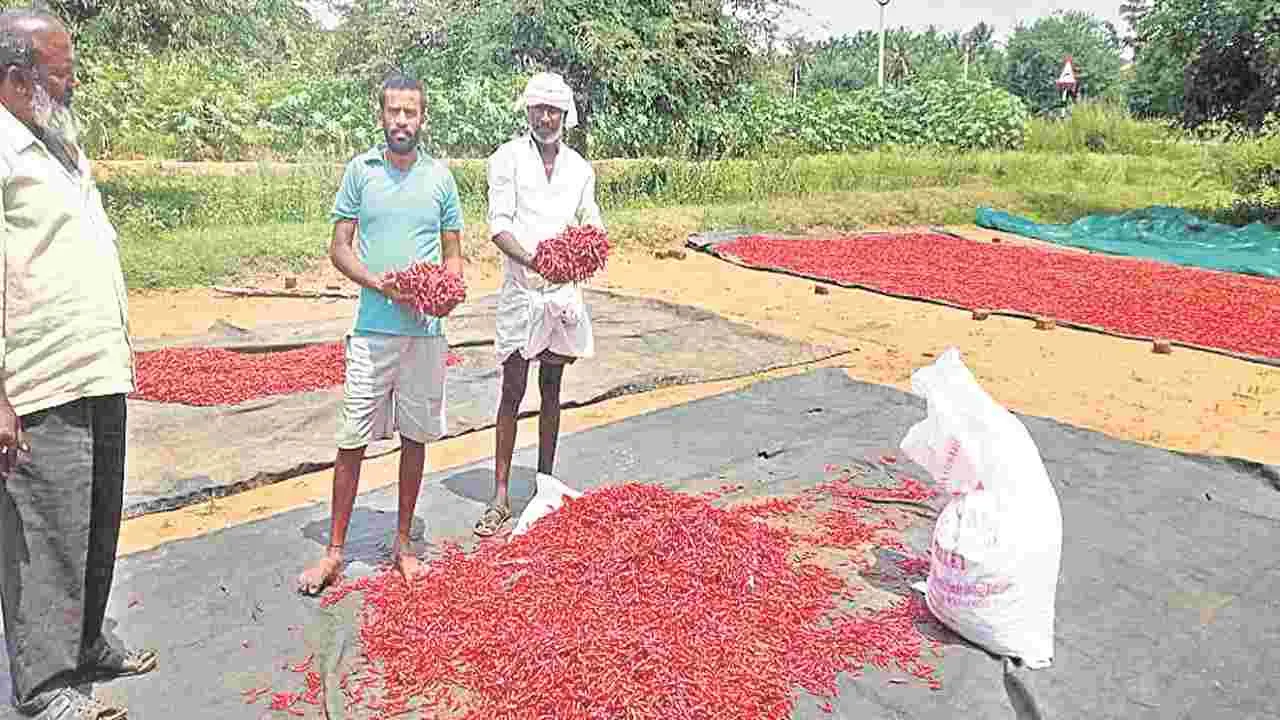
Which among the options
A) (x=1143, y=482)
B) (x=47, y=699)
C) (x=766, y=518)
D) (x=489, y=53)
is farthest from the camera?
(x=489, y=53)

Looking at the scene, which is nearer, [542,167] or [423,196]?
[423,196]

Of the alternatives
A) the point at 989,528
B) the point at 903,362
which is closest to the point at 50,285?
the point at 989,528

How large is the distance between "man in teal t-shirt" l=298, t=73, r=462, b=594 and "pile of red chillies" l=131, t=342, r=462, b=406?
1.53 metres

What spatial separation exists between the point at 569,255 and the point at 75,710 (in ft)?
6.00

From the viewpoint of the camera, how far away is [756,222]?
11312 mm

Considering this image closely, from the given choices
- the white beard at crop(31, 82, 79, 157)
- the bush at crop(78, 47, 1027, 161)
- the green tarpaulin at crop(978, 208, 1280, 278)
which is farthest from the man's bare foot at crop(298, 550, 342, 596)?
the green tarpaulin at crop(978, 208, 1280, 278)

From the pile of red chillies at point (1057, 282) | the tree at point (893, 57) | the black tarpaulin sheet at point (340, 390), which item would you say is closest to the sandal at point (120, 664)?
the black tarpaulin sheet at point (340, 390)

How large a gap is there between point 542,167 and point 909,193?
11027 mm

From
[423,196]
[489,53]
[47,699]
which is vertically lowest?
[47,699]

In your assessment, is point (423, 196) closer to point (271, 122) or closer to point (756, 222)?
point (756, 222)

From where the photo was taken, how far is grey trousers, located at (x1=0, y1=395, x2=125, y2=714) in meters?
2.22

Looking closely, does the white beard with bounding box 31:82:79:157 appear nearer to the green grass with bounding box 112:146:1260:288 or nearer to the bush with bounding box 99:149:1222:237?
the green grass with bounding box 112:146:1260:288

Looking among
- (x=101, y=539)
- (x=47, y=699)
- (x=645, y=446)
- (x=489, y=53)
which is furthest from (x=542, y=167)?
(x=489, y=53)

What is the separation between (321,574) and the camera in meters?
2.88
